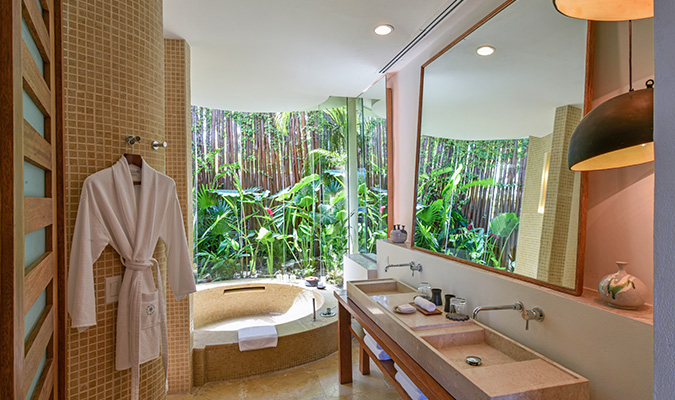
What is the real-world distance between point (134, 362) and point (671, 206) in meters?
2.14

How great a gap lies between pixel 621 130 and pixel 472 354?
1.20 m

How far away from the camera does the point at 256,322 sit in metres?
4.67

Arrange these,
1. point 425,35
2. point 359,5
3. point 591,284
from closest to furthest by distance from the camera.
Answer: point 591,284
point 359,5
point 425,35

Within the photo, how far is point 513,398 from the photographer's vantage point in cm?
129

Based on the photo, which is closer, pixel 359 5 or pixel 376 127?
pixel 359 5

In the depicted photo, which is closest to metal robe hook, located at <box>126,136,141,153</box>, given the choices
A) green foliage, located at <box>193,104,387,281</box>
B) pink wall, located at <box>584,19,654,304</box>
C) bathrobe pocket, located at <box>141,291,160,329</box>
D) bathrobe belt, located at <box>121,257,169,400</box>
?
bathrobe belt, located at <box>121,257,169,400</box>

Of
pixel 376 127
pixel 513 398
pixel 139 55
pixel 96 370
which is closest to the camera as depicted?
pixel 513 398

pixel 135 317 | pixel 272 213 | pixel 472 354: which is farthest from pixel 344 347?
pixel 272 213

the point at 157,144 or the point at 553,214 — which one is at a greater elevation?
the point at 157,144

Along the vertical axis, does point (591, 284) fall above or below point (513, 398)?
A: above

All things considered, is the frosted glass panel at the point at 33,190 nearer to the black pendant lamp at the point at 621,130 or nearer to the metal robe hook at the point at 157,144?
the metal robe hook at the point at 157,144

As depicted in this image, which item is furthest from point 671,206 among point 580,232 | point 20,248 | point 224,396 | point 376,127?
point 376,127

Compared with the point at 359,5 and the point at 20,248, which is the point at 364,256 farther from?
the point at 20,248

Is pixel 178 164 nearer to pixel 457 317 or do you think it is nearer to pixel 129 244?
pixel 129 244
